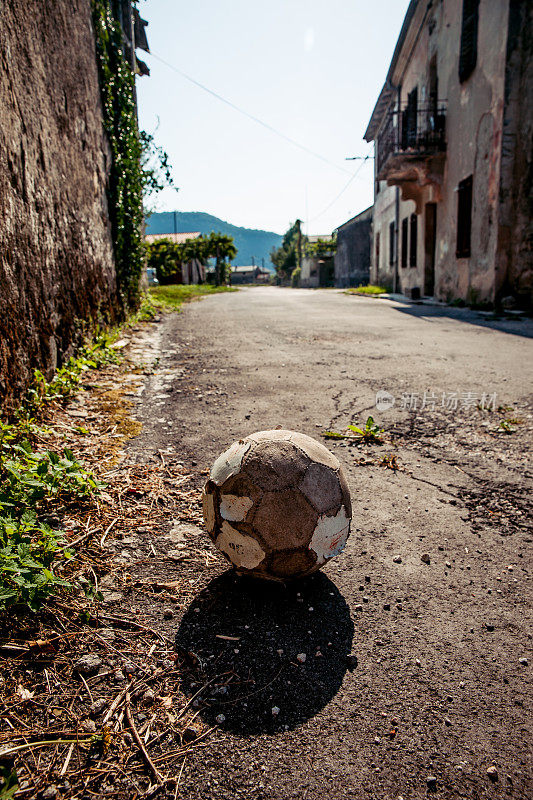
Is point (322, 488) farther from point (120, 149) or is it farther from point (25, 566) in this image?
point (120, 149)

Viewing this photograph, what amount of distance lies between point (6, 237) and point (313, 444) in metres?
2.51

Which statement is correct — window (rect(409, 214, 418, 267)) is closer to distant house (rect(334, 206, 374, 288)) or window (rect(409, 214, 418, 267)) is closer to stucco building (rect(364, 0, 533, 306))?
stucco building (rect(364, 0, 533, 306))

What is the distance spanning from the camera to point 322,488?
1.79 metres

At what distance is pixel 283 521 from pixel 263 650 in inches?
15.7

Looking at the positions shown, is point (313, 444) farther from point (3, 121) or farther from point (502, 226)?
point (502, 226)

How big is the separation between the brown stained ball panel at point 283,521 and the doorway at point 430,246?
14.6m

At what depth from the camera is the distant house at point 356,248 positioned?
1296 inches

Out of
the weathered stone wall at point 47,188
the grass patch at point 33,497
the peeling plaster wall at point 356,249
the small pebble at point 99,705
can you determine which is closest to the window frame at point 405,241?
the weathered stone wall at point 47,188

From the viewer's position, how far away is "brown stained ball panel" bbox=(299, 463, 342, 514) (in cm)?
176

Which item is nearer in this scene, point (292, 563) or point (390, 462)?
point (292, 563)

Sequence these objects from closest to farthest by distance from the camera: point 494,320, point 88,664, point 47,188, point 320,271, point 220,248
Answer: point 88,664 → point 47,188 → point 494,320 → point 220,248 → point 320,271

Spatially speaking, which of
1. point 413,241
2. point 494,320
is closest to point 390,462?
point 494,320

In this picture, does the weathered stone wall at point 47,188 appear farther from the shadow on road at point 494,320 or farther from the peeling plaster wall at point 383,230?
the peeling plaster wall at point 383,230

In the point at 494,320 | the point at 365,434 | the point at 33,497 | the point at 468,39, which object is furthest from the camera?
the point at 468,39
